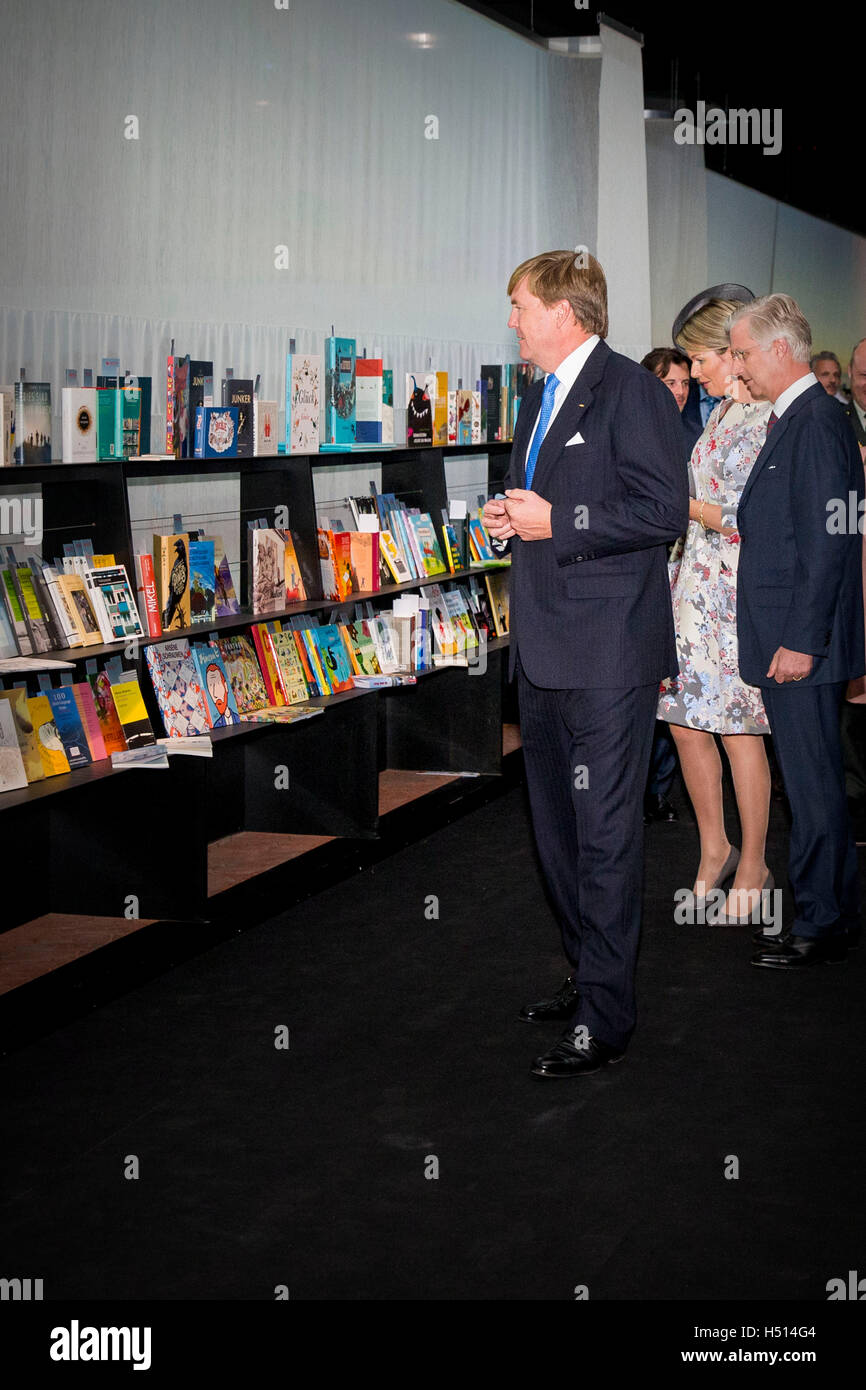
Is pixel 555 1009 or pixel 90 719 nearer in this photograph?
pixel 555 1009

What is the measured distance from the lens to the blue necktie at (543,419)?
143 inches

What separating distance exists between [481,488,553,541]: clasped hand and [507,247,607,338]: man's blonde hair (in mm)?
431

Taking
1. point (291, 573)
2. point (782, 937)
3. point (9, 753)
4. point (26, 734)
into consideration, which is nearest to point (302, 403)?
point (291, 573)

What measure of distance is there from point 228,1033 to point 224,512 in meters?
2.33

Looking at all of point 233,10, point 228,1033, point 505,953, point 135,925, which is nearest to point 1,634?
point 135,925

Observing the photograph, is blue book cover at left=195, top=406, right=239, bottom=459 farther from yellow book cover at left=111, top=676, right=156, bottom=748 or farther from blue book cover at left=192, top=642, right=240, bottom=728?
yellow book cover at left=111, top=676, right=156, bottom=748

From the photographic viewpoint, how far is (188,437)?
16.3 feet

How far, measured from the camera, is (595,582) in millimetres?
3520

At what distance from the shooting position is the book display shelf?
456cm

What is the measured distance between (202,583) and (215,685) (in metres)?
0.34

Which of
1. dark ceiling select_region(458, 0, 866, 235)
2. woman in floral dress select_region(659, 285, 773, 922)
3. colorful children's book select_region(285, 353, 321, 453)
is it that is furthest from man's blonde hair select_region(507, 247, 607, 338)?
dark ceiling select_region(458, 0, 866, 235)

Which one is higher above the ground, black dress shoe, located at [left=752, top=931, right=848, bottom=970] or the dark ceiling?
the dark ceiling

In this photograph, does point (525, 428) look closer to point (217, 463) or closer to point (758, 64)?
point (217, 463)
